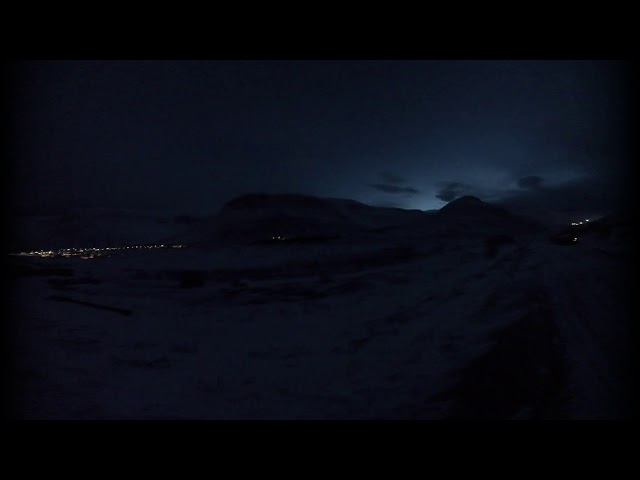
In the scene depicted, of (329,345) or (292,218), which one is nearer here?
(329,345)

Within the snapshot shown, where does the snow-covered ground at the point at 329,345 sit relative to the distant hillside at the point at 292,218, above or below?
below

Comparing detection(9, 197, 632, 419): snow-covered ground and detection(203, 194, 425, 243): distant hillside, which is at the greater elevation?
detection(203, 194, 425, 243): distant hillside

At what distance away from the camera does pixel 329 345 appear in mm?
3613

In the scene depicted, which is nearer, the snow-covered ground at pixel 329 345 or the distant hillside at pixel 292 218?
the snow-covered ground at pixel 329 345

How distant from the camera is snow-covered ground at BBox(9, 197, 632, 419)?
2432 millimetres

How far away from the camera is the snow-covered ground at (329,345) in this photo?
95.7 inches

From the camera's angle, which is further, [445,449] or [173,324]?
[173,324]

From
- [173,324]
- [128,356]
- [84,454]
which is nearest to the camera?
[84,454]

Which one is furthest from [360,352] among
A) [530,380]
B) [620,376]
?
[620,376]

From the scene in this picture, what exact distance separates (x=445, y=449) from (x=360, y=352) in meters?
1.67

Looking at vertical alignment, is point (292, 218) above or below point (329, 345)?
above

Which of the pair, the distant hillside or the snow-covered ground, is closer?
the snow-covered ground

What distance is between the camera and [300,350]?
3514 mm

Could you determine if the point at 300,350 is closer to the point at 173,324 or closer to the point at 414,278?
the point at 173,324
